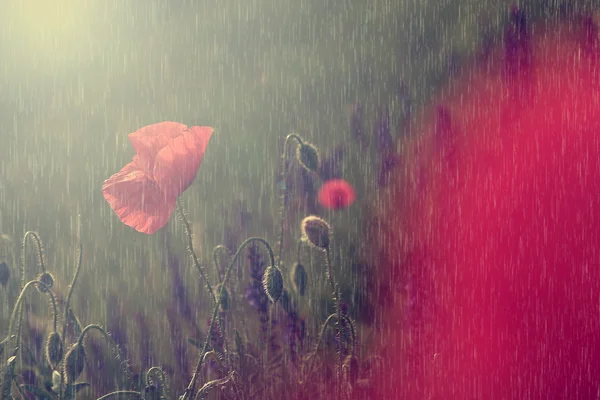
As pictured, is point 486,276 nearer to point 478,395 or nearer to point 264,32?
point 478,395

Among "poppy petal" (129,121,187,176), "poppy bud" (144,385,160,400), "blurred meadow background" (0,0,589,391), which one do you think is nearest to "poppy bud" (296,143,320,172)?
"blurred meadow background" (0,0,589,391)

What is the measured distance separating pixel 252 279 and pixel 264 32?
0.92 m

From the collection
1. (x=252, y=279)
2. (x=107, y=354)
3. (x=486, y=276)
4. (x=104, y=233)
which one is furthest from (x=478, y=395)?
(x=104, y=233)

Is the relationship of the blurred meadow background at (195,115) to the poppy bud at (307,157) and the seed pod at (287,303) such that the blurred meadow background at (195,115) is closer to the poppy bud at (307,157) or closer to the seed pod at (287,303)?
the seed pod at (287,303)

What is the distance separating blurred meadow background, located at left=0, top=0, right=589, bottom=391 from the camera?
6.42 feet

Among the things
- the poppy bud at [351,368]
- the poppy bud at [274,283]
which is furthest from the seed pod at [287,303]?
the poppy bud at [351,368]

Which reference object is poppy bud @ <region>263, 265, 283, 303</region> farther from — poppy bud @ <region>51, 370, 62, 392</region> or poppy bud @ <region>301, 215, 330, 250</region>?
poppy bud @ <region>51, 370, 62, 392</region>

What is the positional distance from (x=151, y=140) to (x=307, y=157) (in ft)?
1.28

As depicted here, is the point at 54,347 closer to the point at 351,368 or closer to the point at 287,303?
the point at 287,303

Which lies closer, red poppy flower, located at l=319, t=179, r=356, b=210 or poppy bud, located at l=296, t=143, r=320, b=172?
poppy bud, located at l=296, t=143, r=320, b=172

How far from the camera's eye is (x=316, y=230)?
5.17ft

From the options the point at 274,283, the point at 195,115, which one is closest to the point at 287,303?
the point at 274,283

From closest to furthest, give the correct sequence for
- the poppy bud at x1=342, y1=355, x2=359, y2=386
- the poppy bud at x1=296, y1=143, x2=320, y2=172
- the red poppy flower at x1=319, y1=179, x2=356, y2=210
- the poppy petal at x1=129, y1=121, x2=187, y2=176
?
the poppy bud at x1=342, y1=355, x2=359, y2=386
the poppy petal at x1=129, y1=121, x2=187, y2=176
the poppy bud at x1=296, y1=143, x2=320, y2=172
the red poppy flower at x1=319, y1=179, x2=356, y2=210

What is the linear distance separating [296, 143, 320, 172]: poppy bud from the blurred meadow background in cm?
18
